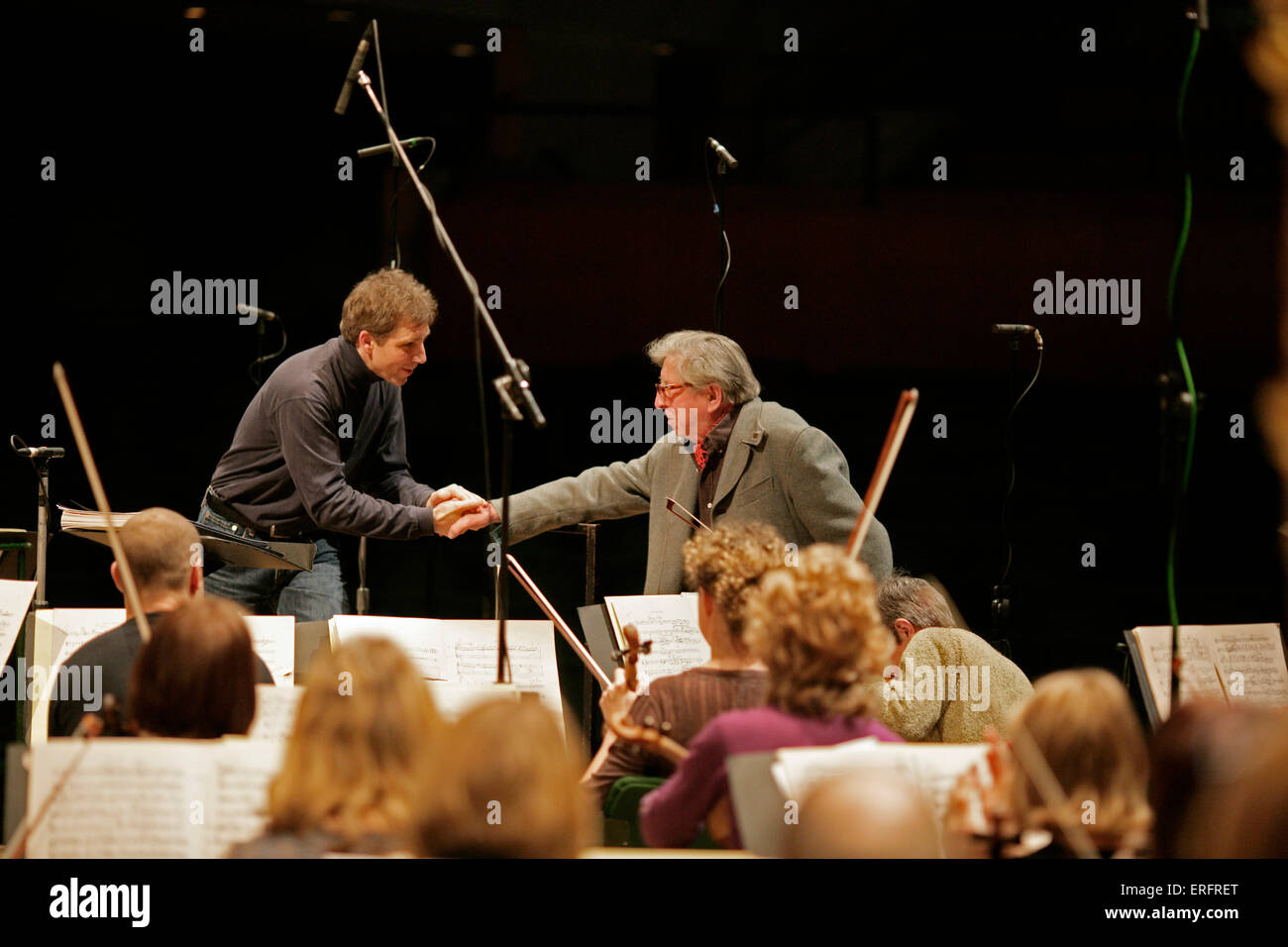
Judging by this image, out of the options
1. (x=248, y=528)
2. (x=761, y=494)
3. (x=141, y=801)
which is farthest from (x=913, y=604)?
(x=141, y=801)

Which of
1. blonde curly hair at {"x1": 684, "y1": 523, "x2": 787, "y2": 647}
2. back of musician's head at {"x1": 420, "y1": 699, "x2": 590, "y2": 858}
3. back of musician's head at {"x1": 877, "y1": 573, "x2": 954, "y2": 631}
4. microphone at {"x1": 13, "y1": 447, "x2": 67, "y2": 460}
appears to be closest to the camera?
back of musician's head at {"x1": 420, "y1": 699, "x2": 590, "y2": 858}

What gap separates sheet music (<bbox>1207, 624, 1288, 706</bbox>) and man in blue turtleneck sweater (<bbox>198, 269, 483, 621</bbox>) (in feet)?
6.77

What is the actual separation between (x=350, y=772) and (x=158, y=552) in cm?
99

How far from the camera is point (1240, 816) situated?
1405 millimetres

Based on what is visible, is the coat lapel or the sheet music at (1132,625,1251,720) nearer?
the sheet music at (1132,625,1251,720)

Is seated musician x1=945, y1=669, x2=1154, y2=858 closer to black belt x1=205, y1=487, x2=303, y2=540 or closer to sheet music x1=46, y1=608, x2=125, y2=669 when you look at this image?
sheet music x1=46, y1=608, x2=125, y2=669

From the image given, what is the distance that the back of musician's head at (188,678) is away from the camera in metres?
1.91

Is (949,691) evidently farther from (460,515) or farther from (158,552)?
(158,552)

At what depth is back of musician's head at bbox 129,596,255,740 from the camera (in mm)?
1909

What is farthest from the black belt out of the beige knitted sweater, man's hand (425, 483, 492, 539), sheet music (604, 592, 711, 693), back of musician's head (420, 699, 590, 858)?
back of musician's head (420, 699, 590, 858)

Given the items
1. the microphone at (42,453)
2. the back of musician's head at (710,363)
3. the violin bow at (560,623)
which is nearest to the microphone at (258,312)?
the microphone at (42,453)

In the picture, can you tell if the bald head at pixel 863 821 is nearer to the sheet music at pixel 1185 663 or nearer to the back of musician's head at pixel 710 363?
the sheet music at pixel 1185 663

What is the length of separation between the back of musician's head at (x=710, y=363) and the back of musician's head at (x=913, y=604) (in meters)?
0.77
